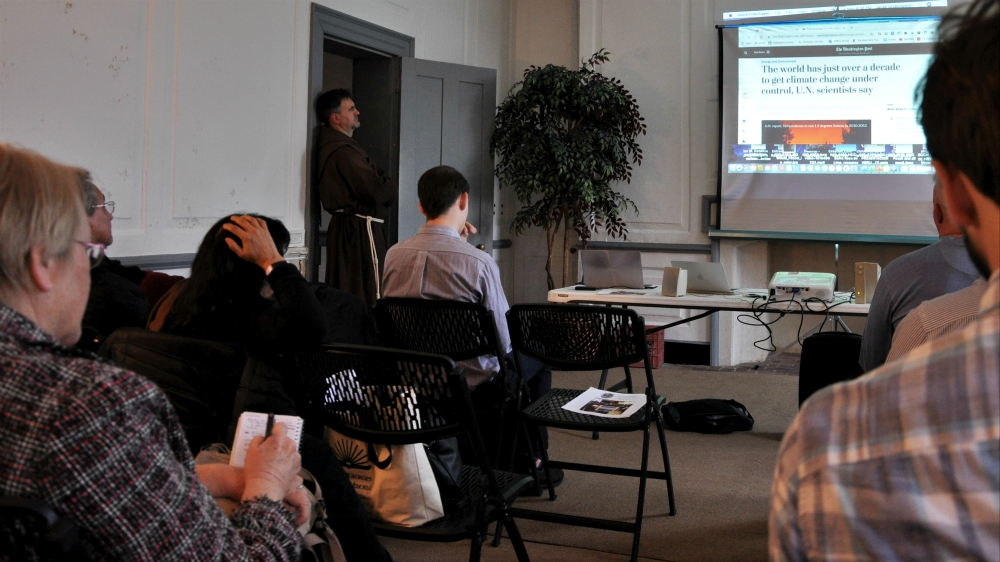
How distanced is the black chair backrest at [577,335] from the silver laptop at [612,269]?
55.7 inches

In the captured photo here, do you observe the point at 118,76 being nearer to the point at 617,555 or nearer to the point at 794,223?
the point at 617,555

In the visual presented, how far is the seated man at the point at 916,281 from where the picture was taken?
2479 mm

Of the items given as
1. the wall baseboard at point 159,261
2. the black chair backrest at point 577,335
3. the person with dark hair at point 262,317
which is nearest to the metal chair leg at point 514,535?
the person with dark hair at point 262,317

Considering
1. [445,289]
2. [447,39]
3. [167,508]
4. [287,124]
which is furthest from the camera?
[447,39]

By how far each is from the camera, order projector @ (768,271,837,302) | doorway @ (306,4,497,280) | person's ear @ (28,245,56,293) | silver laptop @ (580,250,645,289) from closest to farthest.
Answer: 1. person's ear @ (28,245,56,293)
2. projector @ (768,271,837,302)
3. silver laptop @ (580,250,645,289)
4. doorway @ (306,4,497,280)

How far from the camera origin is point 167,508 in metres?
0.94

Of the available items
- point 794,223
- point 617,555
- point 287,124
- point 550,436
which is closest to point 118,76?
point 287,124

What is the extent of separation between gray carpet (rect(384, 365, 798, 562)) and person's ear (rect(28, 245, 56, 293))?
1.90 metres

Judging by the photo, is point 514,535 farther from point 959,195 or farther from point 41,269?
point 959,195

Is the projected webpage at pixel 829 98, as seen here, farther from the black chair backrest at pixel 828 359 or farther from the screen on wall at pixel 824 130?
the black chair backrest at pixel 828 359

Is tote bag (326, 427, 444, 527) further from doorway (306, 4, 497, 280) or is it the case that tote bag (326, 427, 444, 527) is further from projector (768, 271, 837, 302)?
doorway (306, 4, 497, 280)

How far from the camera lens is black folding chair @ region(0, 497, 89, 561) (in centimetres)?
85

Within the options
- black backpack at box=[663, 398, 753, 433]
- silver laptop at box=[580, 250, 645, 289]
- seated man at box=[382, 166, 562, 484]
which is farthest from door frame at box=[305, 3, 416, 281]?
black backpack at box=[663, 398, 753, 433]

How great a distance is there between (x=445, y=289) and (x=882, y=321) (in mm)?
1434
